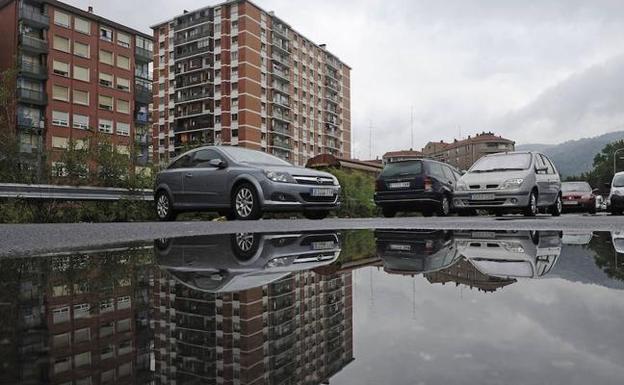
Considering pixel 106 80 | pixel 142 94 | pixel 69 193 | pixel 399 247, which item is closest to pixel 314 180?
pixel 69 193

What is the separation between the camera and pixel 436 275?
2447mm

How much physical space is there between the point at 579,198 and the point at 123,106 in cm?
4797

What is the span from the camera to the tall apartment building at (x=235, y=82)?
72250mm

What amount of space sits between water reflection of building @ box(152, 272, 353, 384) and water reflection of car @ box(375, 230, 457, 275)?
0.69 m

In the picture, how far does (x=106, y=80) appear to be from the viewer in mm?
54094

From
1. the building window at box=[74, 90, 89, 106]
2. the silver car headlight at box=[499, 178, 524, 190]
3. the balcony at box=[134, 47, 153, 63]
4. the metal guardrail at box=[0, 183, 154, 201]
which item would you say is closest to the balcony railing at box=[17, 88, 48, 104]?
the building window at box=[74, 90, 89, 106]

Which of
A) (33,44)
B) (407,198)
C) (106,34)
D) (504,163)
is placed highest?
(106,34)

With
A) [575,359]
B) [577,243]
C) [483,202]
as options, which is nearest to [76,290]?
[575,359]

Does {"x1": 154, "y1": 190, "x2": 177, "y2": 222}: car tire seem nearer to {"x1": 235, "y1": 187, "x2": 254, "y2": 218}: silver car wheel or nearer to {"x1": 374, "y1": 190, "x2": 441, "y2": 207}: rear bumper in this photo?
{"x1": 235, "y1": 187, "x2": 254, "y2": 218}: silver car wheel

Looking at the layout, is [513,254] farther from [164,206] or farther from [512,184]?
[164,206]

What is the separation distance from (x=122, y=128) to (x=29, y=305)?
57.5 m

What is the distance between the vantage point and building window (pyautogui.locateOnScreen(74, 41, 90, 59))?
169 ft

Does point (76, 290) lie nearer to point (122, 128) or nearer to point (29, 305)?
point (29, 305)

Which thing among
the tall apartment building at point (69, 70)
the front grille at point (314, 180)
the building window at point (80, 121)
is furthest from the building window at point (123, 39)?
the front grille at point (314, 180)
